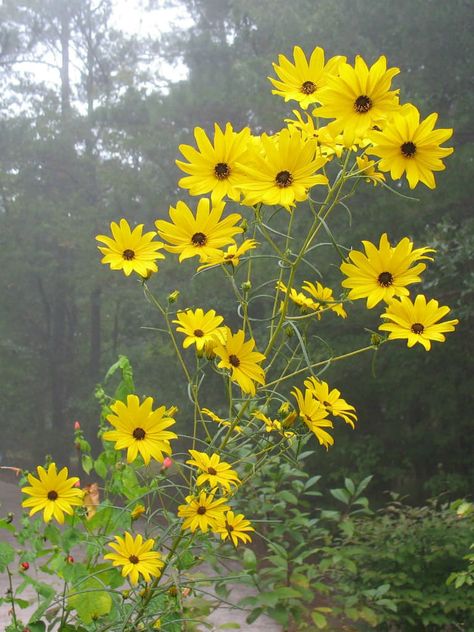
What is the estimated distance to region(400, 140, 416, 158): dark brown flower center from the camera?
0.80 metres

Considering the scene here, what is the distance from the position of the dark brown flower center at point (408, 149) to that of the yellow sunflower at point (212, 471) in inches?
16.2

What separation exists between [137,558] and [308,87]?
634 millimetres

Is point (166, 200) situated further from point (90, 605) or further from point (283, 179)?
point (283, 179)

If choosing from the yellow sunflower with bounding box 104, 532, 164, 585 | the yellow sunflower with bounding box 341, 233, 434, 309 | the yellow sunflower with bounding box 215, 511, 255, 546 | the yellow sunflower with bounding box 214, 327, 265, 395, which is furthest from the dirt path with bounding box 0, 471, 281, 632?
the yellow sunflower with bounding box 341, 233, 434, 309

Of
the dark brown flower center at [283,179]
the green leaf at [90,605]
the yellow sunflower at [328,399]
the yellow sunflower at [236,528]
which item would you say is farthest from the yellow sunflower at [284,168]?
the green leaf at [90,605]

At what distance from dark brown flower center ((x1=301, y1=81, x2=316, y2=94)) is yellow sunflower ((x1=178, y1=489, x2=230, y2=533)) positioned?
1.63 feet

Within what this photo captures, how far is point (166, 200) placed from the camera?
8.55 metres

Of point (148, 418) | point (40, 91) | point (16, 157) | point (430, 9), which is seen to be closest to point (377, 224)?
point (430, 9)

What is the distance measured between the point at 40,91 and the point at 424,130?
11776mm

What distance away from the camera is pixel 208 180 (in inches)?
34.6

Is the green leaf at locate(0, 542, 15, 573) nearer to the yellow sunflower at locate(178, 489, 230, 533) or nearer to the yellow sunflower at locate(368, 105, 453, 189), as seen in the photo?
the yellow sunflower at locate(178, 489, 230, 533)

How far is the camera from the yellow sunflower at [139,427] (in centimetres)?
95

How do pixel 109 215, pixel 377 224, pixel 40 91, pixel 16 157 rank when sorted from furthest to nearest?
pixel 40 91 → pixel 16 157 → pixel 109 215 → pixel 377 224

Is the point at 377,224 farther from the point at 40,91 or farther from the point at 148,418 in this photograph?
the point at 40,91
